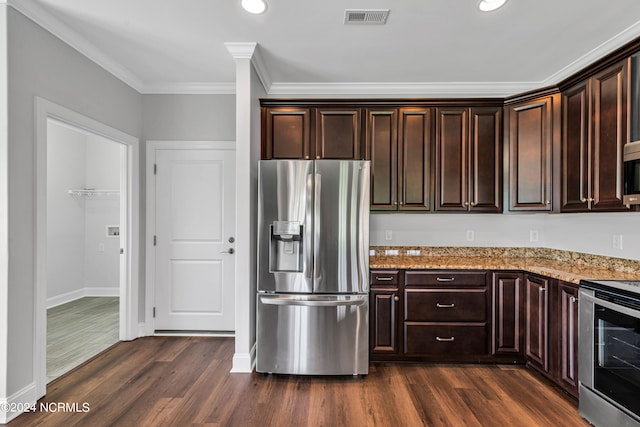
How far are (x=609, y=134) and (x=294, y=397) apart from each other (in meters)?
2.93

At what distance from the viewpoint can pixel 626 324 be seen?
1917mm

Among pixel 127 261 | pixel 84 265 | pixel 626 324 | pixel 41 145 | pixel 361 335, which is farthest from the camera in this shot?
pixel 84 265

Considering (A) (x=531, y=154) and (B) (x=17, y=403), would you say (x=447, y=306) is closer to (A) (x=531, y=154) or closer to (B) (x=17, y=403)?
(A) (x=531, y=154)

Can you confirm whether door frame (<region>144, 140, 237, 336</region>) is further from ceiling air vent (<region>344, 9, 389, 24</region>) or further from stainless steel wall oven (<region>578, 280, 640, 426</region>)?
stainless steel wall oven (<region>578, 280, 640, 426</region>)

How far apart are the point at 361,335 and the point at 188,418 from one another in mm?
1341

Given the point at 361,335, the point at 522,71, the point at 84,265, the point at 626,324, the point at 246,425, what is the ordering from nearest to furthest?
the point at 626,324, the point at 246,425, the point at 361,335, the point at 522,71, the point at 84,265

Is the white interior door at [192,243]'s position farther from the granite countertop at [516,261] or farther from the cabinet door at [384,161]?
the granite countertop at [516,261]

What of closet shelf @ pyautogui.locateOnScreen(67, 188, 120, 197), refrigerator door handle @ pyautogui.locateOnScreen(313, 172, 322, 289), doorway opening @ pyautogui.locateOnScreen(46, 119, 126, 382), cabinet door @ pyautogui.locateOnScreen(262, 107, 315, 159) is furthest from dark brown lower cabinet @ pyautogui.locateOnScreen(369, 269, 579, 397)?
closet shelf @ pyautogui.locateOnScreen(67, 188, 120, 197)

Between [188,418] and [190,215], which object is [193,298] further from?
[188,418]

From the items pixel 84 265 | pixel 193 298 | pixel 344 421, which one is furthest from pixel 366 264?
pixel 84 265

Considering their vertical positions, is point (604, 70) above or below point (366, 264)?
above

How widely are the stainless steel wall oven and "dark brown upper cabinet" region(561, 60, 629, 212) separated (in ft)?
2.33

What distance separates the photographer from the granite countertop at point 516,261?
2.57 meters

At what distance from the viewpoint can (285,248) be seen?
2.78m
